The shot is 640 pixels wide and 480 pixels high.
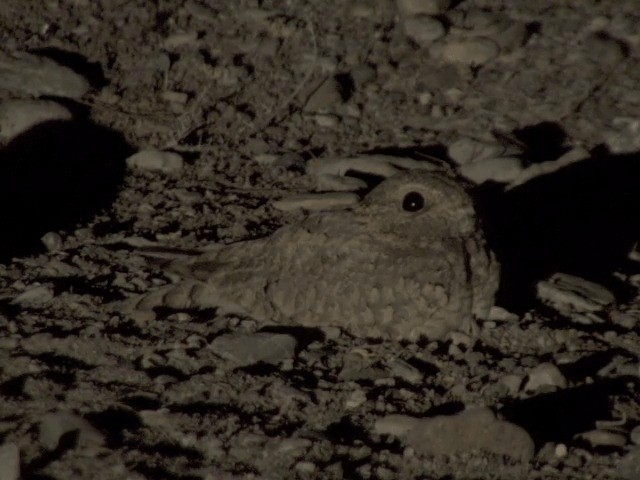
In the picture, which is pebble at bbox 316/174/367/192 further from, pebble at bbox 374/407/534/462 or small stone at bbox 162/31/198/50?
pebble at bbox 374/407/534/462

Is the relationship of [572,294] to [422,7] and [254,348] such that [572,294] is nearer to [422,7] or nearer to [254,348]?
[254,348]

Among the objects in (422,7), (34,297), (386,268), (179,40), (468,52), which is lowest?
(34,297)

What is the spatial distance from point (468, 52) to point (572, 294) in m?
2.42

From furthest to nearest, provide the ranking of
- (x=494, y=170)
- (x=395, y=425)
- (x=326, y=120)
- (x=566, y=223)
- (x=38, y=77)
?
(x=326, y=120), (x=38, y=77), (x=494, y=170), (x=566, y=223), (x=395, y=425)

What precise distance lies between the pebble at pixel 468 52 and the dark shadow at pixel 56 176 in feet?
6.51

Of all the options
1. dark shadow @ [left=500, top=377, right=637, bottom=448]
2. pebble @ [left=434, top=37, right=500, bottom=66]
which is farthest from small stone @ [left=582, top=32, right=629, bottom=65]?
dark shadow @ [left=500, top=377, right=637, bottom=448]

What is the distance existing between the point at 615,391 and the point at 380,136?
2508 millimetres

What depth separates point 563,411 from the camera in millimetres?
3285

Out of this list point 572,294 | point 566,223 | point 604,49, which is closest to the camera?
point 572,294

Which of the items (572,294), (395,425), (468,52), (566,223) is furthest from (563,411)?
(468,52)

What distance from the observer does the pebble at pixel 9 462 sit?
2812 millimetres

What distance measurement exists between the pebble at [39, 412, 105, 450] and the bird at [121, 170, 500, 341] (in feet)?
3.14

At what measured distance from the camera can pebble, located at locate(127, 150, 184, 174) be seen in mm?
5262

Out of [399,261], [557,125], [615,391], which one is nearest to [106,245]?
[399,261]
